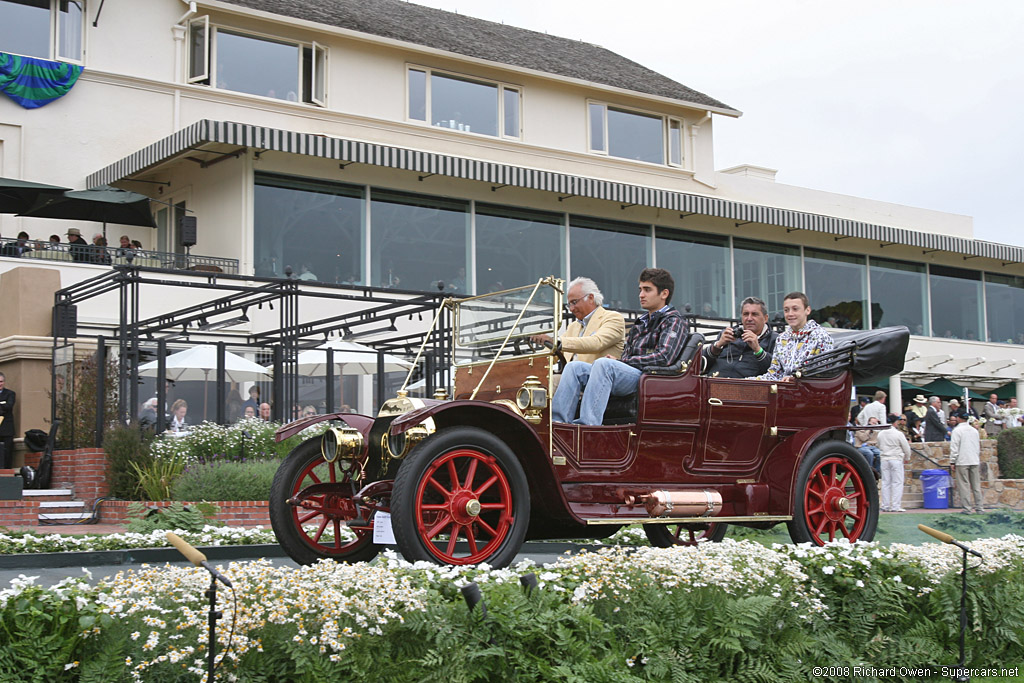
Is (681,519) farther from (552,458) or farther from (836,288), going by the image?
(836,288)

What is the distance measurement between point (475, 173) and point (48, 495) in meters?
12.5

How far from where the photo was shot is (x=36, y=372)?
19.2m

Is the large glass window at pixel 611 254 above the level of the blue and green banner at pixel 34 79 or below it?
below

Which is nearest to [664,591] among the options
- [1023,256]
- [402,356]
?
[402,356]

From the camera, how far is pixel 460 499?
6.29 m

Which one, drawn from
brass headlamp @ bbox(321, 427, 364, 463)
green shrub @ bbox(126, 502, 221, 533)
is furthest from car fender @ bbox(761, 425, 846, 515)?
green shrub @ bbox(126, 502, 221, 533)

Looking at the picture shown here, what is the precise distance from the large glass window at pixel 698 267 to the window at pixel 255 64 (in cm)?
997

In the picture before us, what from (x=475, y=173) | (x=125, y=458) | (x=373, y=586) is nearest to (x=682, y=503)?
(x=373, y=586)

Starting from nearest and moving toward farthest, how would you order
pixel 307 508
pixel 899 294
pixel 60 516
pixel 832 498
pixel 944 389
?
pixel 307 508
pixel 832 498
pixel 60 516
pixel 944 389
pixel 899 294

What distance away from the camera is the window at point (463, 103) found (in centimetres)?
2806

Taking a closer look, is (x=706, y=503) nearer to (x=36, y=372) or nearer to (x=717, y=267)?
(x=36, y=372)

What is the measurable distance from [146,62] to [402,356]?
8765mm

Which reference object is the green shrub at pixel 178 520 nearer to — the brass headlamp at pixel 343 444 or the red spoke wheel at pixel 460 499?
the brass headlamp at pixel 343 444

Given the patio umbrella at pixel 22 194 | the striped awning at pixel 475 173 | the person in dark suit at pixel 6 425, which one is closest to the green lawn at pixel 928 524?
the person in dark suit at pixel 6 425
